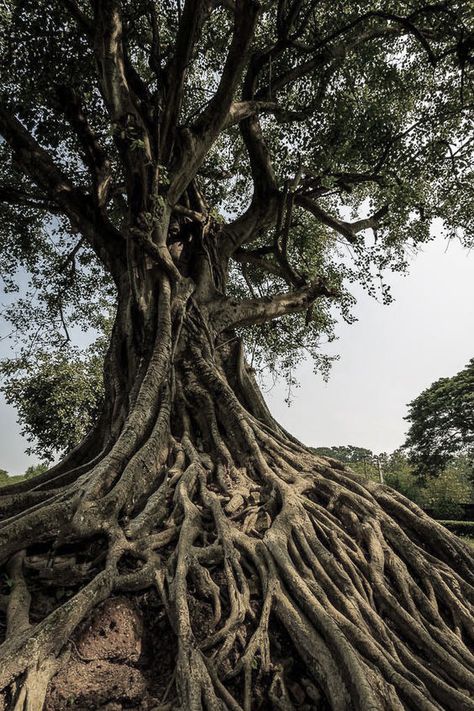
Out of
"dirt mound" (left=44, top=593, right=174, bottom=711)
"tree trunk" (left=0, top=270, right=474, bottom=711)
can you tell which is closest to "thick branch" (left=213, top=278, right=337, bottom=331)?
"tree trunk" (left=0, top=270, right=474, bottom=711)

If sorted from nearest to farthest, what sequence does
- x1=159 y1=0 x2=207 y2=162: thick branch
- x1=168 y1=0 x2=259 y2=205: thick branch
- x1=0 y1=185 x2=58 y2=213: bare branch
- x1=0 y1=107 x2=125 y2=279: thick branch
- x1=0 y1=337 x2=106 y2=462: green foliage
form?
x1=168 y1=0 x2=259 y2=205: thick branch, x1=159 y1=0 x2=207 y2=162: thick branch, x1=0 y1=107 x2=125 y2=279: thick branch, x1=0 y1=185 x2=58 y2=213: bare branch, x1=0 y1=337 x2=106 y2=462: green foliage

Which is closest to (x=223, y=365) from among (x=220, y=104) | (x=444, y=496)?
(x=220, y=104)

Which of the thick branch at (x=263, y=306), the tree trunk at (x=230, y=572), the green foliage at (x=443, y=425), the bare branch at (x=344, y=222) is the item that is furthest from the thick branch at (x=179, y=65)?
the green foliage at (x=443, y=425)

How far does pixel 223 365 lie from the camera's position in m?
5.80

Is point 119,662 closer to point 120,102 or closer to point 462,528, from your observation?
point 120,102

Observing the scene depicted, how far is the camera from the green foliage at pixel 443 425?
2369 cm

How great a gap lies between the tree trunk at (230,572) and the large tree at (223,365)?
2cm

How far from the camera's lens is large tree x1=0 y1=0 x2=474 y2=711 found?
7.54 ft

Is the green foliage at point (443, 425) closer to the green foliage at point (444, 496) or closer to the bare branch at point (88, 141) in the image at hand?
the green foliage at point (444, 496)

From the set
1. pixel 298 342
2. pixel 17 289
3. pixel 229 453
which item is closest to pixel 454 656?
pixel 229 453

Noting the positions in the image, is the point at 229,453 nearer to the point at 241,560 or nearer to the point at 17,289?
the point at 241,560

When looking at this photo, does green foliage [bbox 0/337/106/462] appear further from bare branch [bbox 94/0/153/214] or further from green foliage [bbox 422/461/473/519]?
green foliage [bbox 422/461/473/519]

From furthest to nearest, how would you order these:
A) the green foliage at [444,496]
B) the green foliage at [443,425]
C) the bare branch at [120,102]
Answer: the green foliage at [443,425]
the green foliage at [444,496]
the bare branch at [120,102]

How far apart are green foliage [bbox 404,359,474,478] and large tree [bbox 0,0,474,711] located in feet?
59.9
